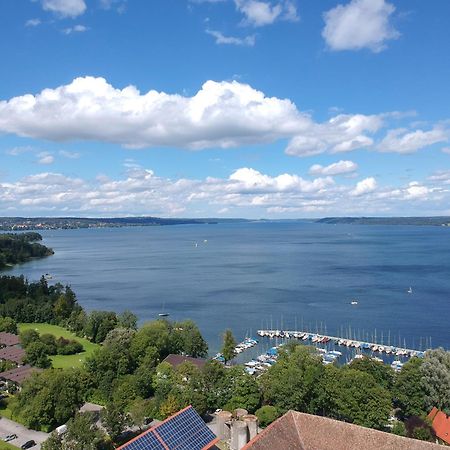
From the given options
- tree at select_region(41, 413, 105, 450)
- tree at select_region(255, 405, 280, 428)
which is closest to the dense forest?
tree at select_region(41, 413, 105, 450)

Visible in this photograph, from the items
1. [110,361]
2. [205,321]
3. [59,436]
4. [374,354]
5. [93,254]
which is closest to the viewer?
[59,436]

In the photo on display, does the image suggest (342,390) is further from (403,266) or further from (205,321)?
(403,266)

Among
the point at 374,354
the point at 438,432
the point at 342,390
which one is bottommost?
the point at 374,354

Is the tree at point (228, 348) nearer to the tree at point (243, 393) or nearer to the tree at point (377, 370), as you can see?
the tree at point (243, 393)

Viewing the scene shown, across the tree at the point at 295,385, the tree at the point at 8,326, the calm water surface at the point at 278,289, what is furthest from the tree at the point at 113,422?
the tree at the point at 8,326

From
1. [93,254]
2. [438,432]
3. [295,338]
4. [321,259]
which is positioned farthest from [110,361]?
[93,254]

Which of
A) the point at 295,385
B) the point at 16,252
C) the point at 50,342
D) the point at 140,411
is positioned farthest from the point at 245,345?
the point at 16,252

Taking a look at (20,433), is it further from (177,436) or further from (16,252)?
(16,252)
